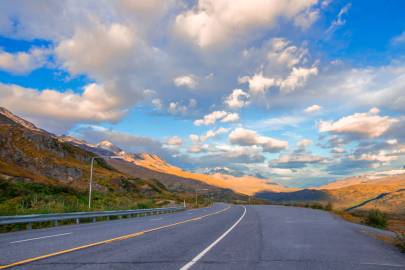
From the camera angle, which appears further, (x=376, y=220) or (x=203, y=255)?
(x=376, y=220)

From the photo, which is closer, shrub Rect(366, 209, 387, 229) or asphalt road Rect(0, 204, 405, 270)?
asphalt road Rect(0, 204, 405, 270)

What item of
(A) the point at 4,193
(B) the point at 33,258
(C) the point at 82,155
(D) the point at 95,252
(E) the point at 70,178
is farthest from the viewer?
(C) the point at 82,155

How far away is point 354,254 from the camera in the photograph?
10.5m

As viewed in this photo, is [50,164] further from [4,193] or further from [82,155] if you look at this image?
[4,193]

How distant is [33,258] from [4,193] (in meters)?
44.5

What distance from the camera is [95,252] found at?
9891 millimetres

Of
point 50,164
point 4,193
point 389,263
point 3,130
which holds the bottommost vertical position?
point 389,263

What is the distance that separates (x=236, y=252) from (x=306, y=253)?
189cm

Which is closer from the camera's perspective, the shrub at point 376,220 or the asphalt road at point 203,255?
the asphalt road at point 203,255

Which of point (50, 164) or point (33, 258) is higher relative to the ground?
point (50, 164)

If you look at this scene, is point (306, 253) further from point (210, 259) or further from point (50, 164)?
point (50, 164)

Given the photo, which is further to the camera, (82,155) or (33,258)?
(82,155)

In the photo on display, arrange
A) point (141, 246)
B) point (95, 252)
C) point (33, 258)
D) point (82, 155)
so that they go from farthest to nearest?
point (82, 155), point (141, 246), point (95, 252), point (33, 258)

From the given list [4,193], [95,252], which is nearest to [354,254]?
[95,252]
